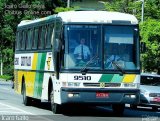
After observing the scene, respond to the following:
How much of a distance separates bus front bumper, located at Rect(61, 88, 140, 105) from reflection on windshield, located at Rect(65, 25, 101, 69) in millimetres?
736

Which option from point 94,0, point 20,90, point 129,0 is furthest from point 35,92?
point 94,0

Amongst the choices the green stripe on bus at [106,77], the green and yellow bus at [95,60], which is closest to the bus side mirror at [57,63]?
the green and yellow bus at [95,60]

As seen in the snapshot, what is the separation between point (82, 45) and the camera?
20094 mm

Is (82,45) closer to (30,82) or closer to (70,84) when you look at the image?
(70,84)

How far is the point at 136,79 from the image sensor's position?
66.8 feet

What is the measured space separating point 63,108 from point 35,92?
149 centimetres

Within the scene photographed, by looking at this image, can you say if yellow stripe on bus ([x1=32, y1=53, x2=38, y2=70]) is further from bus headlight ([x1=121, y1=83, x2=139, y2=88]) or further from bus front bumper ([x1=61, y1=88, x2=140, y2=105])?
Answer: bus headlight ([x1=121, y1=83, x2=139, y2=88])

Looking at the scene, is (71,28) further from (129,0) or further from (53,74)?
(129,0)

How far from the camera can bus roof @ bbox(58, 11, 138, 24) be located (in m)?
20.5

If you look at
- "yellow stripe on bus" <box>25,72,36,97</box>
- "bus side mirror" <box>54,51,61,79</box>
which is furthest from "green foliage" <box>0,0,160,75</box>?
"bus side mirror" <box>54,51,61,79</box>

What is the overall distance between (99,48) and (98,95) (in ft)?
4.80

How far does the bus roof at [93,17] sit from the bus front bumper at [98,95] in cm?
221

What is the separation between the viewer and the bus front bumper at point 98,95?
1986 centimetres

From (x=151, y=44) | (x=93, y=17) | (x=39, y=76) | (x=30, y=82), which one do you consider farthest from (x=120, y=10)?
(x=93, y=17)
